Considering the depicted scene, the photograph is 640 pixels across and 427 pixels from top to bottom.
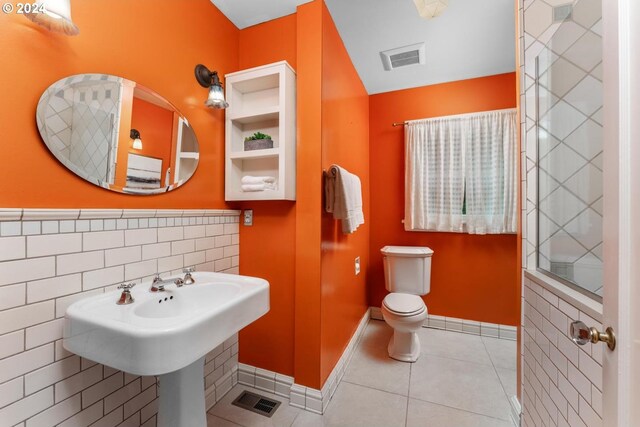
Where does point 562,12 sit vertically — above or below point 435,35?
below

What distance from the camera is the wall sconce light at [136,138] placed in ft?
3.68

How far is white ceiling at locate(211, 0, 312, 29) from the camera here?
1521mm

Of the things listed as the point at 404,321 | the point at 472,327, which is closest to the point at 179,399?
the point at 404,321

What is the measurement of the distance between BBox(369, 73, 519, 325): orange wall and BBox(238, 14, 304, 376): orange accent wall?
4.63 feet

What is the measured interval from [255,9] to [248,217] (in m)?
1.32

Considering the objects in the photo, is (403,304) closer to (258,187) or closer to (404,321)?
(404,321)

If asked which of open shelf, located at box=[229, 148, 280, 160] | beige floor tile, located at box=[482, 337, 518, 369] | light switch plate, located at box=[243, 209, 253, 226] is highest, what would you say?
open shelf, located at box=[229, 148, 280, 160]

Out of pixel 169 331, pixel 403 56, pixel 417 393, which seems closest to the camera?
pixel 169 331

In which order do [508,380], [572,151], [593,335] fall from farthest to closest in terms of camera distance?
[508,380], [572,151], [593,335]

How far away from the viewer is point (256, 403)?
59.7 inches

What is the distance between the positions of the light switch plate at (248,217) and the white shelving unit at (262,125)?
15 centimetres

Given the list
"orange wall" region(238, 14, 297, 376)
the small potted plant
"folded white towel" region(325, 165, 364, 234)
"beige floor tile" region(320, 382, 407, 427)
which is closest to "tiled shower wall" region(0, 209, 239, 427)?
"orange wall" region(238, 14, 297, 376)

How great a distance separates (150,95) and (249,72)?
0.61m

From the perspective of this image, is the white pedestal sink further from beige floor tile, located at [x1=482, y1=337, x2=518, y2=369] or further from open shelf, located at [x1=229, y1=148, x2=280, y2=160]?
beige floor tile, located at [x1=482, y1=337, x2=518, y2=369]
